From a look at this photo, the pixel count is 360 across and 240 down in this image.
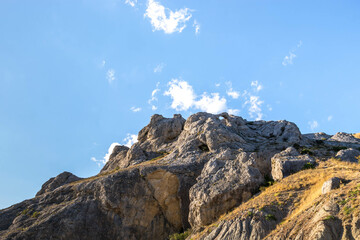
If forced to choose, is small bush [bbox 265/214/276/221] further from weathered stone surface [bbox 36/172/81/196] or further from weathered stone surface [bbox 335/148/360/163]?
weathered stone surface [bbox 36/172/81/196]

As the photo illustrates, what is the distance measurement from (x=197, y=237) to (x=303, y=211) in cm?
1109

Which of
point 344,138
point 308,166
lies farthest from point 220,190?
point 344,138

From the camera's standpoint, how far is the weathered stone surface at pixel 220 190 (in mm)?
34719

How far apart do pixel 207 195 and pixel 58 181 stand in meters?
32.0

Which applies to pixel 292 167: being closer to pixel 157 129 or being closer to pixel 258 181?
pixel 258 181

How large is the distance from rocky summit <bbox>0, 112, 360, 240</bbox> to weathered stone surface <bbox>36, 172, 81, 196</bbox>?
11539mm

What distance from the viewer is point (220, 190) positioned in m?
35.8

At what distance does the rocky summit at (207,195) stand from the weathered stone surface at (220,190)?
0.11m

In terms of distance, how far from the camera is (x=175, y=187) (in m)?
41.1

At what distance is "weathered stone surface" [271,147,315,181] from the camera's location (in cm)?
3669

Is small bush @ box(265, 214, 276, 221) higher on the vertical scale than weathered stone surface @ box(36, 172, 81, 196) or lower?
lower

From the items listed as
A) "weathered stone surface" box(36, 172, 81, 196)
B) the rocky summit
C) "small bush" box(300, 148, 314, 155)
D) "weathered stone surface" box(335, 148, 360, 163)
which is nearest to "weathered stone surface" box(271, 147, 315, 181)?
the rocky summit

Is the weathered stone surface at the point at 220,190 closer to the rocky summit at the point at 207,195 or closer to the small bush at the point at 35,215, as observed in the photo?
the rocky summit at the point at 207,195

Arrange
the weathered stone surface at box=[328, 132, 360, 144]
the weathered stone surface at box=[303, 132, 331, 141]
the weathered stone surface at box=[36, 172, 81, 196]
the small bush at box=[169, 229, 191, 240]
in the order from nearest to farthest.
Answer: the small bush at box=[169, 229, 191, 240]
the weathered stone surface at box=[36, 172, 81, 196]
the weathered stone surface at box=[328, 132, 360, 144]
the weathered stone surface at box=[303, 132, 331, 141]
